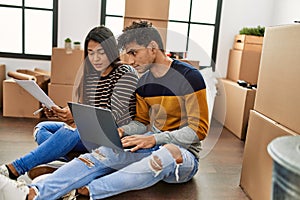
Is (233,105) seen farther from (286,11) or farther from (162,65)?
(162,65)

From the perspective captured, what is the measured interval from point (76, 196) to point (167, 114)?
24.0 inches

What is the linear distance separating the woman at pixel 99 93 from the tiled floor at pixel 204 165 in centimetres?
14

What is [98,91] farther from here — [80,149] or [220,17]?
[220,17]

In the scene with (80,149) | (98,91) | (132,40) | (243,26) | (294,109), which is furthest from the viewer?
(243,26)

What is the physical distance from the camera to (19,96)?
2.89m

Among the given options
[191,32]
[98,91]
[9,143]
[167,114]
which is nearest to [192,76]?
[167,114]

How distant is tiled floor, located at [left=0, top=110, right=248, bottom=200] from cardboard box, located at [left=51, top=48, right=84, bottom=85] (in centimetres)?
47

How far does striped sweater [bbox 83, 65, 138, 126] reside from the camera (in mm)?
1655

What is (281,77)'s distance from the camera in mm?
1383

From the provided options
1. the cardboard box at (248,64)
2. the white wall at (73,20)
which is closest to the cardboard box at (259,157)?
the cardboard box at (248,64)

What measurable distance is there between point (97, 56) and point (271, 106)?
0.94 meters

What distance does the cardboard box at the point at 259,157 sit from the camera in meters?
1.39

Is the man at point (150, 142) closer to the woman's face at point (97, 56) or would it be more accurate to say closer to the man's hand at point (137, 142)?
the man's hand at point (137, 142)

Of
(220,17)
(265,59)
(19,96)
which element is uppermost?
(220,17)
